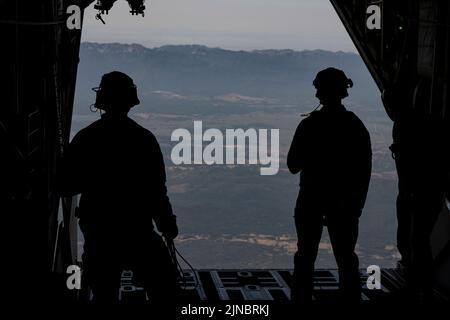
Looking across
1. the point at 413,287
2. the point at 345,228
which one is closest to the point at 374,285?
the point at 413,287

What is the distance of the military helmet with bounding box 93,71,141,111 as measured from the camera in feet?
14.6

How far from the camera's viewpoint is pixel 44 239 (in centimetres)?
582

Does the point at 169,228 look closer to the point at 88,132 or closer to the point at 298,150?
the point at 88,132

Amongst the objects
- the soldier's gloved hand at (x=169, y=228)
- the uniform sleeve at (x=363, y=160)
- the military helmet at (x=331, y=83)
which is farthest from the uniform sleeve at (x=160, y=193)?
the uniform sleeve at (x=363, y=160)

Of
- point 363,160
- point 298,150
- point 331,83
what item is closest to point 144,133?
point 298,150

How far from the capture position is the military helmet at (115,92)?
14.6 feet

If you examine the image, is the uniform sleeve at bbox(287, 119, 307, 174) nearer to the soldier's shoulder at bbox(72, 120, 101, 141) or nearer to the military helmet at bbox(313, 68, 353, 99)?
the military helmet at bbox(313, 68, 353, 99)

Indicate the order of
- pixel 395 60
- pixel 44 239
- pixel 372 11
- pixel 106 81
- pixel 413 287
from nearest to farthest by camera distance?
pixel 106 81
pixel 44 239
pixel 413 287
pixel 395 60
pixel 372 11

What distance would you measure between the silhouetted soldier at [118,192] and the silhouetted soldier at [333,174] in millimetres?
1497

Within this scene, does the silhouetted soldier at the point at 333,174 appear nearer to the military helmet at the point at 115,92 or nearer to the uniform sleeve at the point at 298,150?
the uniform sleeve at the point at 298,150

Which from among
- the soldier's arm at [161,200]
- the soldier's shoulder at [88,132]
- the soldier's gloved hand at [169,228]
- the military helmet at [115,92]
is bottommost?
the soldier's gloved hand at [169,228]

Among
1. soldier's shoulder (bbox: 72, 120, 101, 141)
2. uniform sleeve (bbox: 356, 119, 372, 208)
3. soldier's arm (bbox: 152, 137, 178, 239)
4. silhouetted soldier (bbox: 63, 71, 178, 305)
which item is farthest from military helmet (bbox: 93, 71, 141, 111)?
uniform sleeve (bbox: 356, 119, 372, 208)

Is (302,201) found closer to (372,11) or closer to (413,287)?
(413,287)

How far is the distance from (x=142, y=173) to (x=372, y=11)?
6.51m
